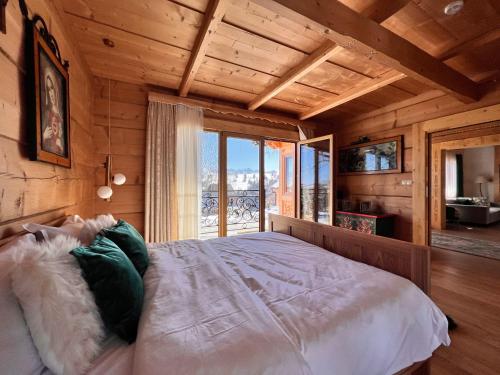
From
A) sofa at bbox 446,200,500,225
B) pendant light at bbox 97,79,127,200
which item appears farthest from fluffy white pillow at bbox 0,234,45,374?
sofa at bbox 446,200,500,225

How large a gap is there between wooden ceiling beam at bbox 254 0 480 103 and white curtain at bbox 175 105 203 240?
6.35 ft

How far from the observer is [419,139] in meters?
3.11

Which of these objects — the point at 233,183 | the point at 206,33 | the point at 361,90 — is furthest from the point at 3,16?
the point at 361,90

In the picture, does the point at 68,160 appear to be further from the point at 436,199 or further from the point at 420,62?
the point at 436,199

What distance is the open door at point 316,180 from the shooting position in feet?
12.0

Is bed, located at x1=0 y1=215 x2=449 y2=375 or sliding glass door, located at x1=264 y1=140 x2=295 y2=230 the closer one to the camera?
bed, located at x1=0 y1=215 x2=449 y2=375

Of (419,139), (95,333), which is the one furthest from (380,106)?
(95,333)

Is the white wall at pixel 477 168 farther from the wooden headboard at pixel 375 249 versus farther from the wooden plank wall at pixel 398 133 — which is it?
the wooden headboard at pixel 375 249

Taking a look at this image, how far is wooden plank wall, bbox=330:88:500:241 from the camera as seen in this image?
2902 millimetres

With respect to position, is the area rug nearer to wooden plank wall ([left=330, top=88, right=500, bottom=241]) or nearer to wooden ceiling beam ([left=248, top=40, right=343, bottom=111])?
wooden plank wall ([left=330, top=88, right=500, bottom=241])

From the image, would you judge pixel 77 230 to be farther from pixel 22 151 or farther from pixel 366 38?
pixel 366 38

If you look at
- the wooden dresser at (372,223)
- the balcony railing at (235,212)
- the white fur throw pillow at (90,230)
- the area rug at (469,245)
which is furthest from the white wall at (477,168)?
the white fur throw pillow at (90,230)

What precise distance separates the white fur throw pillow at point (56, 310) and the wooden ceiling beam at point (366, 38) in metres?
1.65

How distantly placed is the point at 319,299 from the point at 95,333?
91cm
